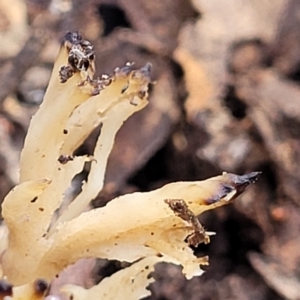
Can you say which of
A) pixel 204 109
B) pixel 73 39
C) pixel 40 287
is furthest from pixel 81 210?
pixel 204 109

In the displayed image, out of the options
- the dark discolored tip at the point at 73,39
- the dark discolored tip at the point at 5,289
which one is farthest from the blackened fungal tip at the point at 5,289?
the dark discolored tip at the point at 73,39

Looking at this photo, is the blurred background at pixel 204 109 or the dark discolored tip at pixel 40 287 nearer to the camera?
the dark discolored tip at pixel 40 287

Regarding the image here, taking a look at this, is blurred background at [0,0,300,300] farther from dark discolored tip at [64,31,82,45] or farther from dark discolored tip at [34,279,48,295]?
dark discolored tip at [64,31,82,45]

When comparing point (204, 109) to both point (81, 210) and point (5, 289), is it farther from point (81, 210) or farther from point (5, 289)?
point (5, 289)

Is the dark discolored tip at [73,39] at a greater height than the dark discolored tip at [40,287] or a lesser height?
greater

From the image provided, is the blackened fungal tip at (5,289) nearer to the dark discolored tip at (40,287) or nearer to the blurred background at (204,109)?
the dark discolored tip at (40,287)

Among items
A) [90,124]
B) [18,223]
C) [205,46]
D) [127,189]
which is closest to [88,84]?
[90,124]

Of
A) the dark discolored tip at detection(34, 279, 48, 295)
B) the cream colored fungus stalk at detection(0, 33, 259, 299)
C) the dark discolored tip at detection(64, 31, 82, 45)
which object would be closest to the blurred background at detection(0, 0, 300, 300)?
the cream colored fungus stalk at detection(0, 33, 259, 299)

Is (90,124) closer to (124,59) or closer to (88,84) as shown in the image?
(88,84)
